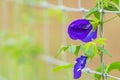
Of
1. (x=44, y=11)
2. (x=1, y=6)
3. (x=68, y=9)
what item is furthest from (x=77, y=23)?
(x=1, y=6)

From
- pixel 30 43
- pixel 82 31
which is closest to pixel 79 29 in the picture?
pixel 82 31

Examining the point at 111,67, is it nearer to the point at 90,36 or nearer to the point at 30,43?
the point at 90,36

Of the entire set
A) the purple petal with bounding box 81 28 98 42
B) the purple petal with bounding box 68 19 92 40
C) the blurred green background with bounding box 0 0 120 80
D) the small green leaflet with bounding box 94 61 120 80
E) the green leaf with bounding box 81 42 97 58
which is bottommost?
the blurred green background with bounding box 0 0 120 80

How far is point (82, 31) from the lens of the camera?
0.92m

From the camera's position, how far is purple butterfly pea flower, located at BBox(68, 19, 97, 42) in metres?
0.91

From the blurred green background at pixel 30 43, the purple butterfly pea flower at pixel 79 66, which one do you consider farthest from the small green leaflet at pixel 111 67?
the blurred green background at pixel 30 43

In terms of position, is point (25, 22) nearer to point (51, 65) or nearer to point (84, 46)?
point (51, 65)

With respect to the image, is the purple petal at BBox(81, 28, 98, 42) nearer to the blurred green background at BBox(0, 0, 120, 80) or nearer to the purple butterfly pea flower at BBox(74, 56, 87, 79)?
the purple butterfly pea flower at BBox(74, 56, 87, 79)

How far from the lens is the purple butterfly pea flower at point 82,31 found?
910 millimetres

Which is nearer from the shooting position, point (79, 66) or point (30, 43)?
point (79, 66)

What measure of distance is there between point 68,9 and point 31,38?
680 mm

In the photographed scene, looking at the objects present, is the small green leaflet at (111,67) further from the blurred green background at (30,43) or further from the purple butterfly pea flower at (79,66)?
the blurred green background at (30,43)

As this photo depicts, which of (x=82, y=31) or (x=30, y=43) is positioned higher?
(x=82, y=31)

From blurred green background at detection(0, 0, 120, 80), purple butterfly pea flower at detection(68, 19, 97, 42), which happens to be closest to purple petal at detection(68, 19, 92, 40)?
purple butterfly pea flower at detection(68, 19, 97, 42)
